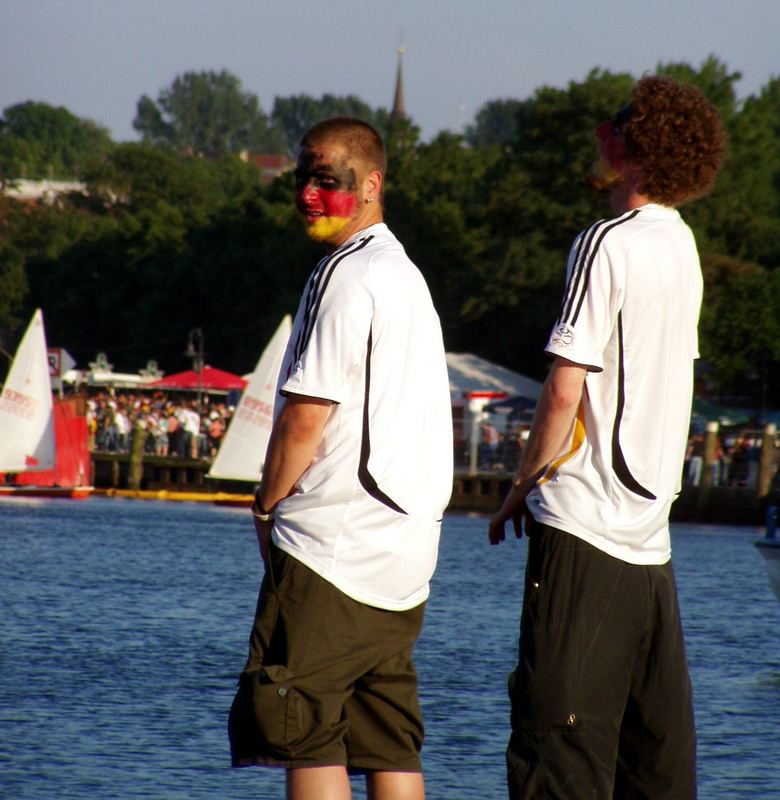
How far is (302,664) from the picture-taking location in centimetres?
427

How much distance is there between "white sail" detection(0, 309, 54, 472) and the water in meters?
15.2

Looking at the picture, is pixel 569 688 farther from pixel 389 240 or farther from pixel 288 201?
pixel 288 201

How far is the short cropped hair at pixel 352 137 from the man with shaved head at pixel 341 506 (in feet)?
0.70

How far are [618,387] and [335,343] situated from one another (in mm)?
668

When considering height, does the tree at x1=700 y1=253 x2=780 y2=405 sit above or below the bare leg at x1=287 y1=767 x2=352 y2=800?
above

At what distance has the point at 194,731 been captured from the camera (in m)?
8.62

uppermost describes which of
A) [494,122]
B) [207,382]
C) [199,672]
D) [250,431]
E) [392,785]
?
[494,122]

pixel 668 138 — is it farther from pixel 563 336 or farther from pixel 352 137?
pixel 352 137

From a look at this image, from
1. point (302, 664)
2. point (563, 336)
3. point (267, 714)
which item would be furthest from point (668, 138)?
point (267, 714)

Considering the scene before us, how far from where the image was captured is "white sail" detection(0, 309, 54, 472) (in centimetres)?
3962

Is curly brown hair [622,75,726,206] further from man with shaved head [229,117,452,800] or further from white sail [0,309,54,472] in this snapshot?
white sail [0,309,54,472]

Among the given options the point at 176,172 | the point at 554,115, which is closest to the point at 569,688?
the point at 554,115

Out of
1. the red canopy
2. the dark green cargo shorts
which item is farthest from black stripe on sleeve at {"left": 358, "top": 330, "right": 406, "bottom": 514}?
the red canopy

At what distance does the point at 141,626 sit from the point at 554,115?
4529 cm
